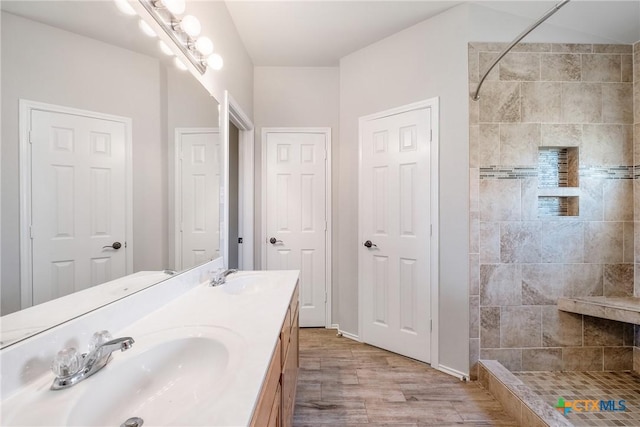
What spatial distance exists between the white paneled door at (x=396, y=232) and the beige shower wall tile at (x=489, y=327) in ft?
1.20

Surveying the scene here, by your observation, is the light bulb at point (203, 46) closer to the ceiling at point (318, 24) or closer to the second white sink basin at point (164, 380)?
the ceiling at point (318, 24)

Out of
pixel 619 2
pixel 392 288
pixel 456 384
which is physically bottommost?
pixel 456 384

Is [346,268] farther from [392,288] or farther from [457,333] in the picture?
[457,333]

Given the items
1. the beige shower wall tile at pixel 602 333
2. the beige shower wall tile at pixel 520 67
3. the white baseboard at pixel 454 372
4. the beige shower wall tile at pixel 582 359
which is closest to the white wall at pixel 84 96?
the white baseboard at pixel 454 372

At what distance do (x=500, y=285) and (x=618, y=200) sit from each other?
1128mm

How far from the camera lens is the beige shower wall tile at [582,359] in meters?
1.90

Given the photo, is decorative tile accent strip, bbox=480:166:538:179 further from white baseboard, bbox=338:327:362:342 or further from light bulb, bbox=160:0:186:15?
light bulb, bbox=160:0:186:15

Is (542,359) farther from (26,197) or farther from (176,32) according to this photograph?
(176,32)

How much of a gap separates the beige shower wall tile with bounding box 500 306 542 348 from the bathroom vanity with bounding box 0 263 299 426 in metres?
1.72

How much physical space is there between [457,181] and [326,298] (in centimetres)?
169

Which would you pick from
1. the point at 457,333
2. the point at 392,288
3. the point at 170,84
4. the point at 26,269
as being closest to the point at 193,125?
the point at 170,84

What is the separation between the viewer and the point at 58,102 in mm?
651

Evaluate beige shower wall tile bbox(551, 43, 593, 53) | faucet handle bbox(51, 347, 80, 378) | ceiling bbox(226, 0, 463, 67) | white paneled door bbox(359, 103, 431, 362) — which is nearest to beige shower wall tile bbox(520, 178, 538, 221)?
white paneled door bbox(359, 103, 431, 362)

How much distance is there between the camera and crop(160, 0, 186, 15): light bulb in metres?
1.05
